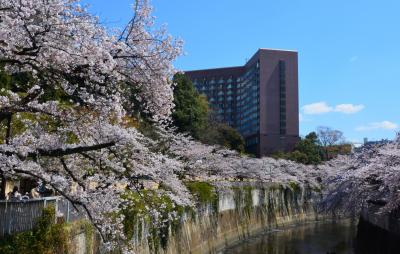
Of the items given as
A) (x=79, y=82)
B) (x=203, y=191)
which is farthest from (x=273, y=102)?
(x=79, y=82)

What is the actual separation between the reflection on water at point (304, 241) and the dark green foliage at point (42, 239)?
1932 cm

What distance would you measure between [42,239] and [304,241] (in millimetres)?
28402

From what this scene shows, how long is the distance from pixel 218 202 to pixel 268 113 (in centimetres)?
7406

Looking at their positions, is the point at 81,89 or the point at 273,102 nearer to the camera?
the point at 81,89

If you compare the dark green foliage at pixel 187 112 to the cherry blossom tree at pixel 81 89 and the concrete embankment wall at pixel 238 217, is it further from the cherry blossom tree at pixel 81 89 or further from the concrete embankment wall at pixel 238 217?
the cherry blossom tree at pixel 81 89

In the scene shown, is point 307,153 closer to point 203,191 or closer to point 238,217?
point 238,217

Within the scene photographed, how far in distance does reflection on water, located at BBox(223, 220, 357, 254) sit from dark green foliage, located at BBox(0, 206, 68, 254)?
760 inches

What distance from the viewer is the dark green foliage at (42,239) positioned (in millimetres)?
10508

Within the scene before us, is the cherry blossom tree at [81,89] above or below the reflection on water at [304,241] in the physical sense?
above

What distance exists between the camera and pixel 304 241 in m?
36.0

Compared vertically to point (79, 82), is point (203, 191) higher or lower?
lower

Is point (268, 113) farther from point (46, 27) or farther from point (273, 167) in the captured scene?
point (46, 27)

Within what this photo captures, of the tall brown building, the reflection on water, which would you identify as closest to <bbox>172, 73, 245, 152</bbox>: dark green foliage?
the reflection on water

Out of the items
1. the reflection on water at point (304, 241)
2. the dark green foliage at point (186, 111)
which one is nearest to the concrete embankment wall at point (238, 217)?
the reflection on water at point (304, 241)
